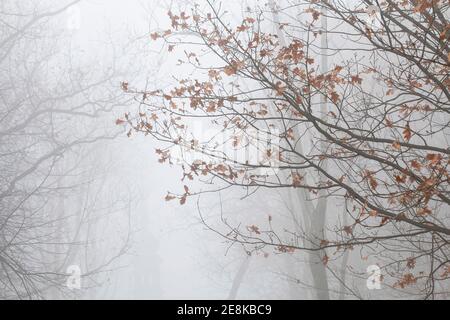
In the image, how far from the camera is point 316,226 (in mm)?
8570

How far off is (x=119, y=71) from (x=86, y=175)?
8.45 metres

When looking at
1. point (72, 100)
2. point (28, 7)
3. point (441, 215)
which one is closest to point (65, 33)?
point (28, 7)

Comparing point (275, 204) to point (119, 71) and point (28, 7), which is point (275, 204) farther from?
point (28, 7)

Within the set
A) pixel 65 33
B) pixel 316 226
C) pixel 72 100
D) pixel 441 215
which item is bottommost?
pixel 316 226

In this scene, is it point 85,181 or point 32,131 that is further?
point 85,181

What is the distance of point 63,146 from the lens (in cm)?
920

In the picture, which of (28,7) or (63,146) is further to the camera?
(28,7)

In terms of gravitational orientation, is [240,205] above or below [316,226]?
above

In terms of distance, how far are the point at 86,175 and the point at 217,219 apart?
6.37m
